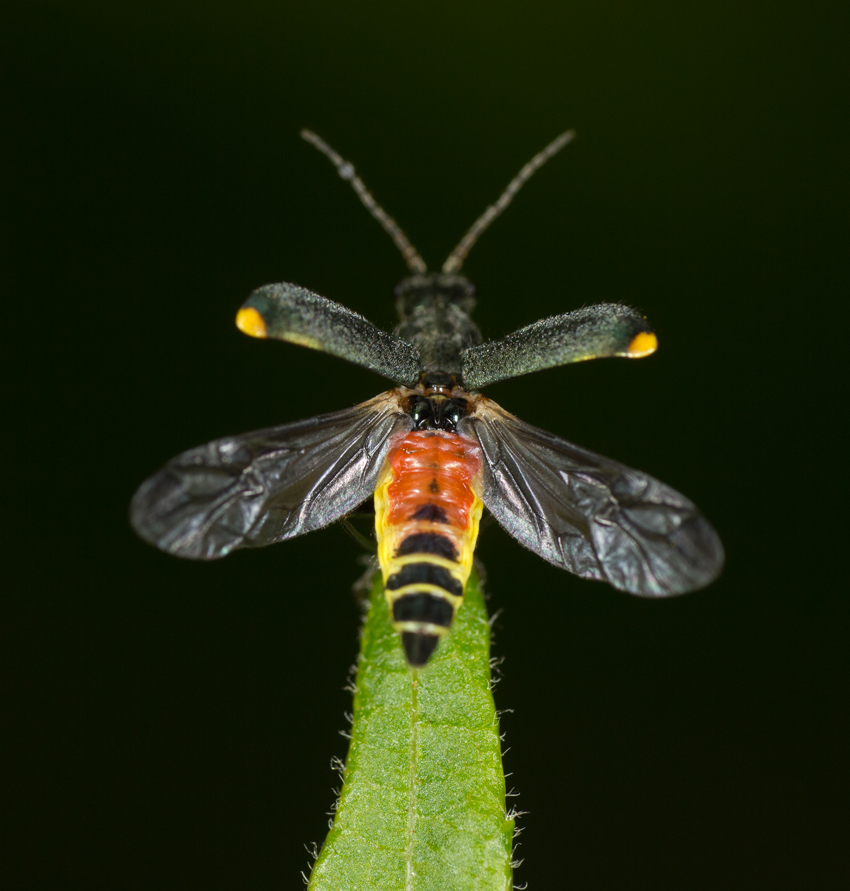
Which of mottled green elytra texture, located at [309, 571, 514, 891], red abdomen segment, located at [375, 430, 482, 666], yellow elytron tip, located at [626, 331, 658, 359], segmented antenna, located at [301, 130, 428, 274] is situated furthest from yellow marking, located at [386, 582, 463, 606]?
segmented antenna, located at [301, 130, 428, 274]

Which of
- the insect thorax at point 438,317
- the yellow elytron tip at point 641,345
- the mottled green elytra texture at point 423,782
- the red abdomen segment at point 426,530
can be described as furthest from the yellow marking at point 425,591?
the yellow elytron tip at point 641,345

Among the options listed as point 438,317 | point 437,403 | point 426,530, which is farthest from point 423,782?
point 438,317

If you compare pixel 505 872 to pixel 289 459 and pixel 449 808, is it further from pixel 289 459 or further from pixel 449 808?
pixel 289 459

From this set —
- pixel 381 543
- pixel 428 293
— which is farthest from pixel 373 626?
pixel 428 293

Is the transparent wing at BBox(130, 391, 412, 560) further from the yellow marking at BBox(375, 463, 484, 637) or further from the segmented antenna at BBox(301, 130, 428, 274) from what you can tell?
the segmented antenna at BBox(301, 130, 428, 274)

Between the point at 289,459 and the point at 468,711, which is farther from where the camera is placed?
the point at 289,459

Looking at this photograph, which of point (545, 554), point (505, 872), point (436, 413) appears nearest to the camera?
point (505, 872)

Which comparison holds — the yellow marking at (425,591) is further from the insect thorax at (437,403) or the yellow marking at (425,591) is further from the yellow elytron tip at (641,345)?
the yellow elytron tip at (641,345)
